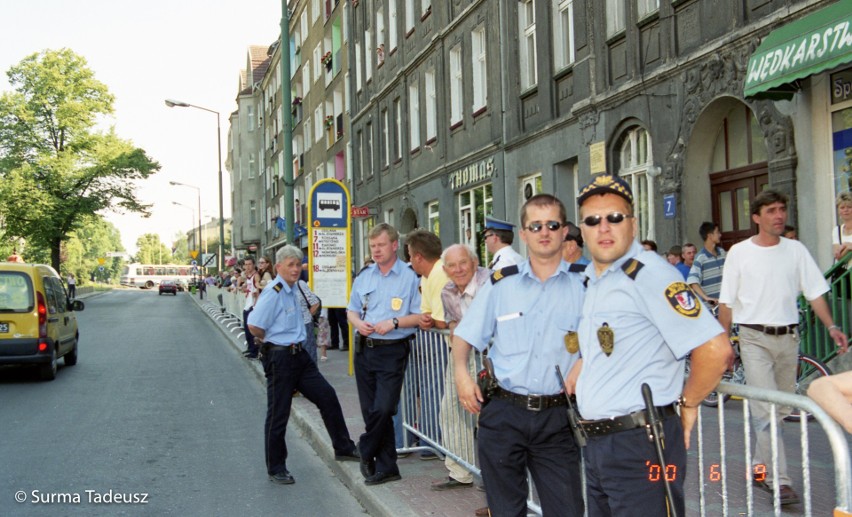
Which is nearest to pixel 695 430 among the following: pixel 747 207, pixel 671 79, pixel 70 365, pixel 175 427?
pixel 175 427

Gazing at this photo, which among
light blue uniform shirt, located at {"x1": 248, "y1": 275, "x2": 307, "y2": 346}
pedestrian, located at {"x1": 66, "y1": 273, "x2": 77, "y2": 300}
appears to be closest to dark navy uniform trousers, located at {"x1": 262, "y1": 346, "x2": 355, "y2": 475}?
light blue uniform shirt, located at {"x1": 248, "y1": 275, "x2": 307, "y2": 346}

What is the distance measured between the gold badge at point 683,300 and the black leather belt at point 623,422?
36 centimetres

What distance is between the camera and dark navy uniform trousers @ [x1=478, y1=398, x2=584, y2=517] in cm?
386

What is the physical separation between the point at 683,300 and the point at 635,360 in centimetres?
27

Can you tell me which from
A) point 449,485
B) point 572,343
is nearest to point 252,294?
point 449,485

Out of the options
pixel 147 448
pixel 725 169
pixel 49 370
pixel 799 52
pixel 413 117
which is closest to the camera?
pixel 147 448

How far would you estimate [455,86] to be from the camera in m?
23.4

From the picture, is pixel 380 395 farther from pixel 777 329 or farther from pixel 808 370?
pixel 808 370

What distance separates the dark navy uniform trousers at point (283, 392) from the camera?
23.9 feet

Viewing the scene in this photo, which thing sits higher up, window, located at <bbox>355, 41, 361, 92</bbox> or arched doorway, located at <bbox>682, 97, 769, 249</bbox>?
window, located at <bbox>355, 41, 361, 92</bbox>

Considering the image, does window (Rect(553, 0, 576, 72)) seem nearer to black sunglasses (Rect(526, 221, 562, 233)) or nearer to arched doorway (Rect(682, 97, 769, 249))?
arched doorway (Rect(682, 97, 769, 249))

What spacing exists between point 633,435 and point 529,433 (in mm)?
733

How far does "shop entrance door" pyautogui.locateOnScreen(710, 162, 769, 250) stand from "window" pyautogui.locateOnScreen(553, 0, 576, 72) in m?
4.60

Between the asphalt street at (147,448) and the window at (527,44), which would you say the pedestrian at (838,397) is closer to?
the asphalt street at (147,448)
